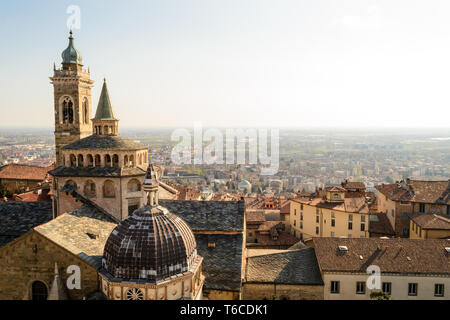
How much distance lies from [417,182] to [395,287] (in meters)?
26.8

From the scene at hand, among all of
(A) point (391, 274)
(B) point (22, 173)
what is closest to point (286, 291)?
(A) point (391, 274)

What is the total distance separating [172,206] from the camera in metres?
31.7

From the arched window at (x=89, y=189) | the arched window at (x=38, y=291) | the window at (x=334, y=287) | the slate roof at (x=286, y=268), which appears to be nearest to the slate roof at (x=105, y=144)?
the arched window at (x=89, y=189)

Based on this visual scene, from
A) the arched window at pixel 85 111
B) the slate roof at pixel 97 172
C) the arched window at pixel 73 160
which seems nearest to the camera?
the slate roof at pixel 97 172

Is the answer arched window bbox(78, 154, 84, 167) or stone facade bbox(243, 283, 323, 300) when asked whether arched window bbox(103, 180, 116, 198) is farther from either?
stone facade bbox(243, 283, 323, 300)

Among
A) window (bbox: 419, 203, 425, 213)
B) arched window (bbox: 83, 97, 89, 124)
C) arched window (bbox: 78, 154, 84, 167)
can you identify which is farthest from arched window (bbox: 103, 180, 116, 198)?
window (bbox: 419, 203, 425, 213)

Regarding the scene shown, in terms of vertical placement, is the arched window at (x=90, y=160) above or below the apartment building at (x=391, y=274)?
above

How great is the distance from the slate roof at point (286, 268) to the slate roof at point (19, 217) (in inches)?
696

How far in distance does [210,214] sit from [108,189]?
8646 mm

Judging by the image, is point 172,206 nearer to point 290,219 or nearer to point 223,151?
point 290,219

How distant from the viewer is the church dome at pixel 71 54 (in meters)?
46.9

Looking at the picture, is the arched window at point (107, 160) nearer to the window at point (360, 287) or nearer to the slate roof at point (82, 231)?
the slate roof at point (82, 231)

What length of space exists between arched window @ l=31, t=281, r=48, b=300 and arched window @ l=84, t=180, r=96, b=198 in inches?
353

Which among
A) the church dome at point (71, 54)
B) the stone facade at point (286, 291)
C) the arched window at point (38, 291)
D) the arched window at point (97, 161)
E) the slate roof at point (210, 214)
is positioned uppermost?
the church dome at point (71, 54)
